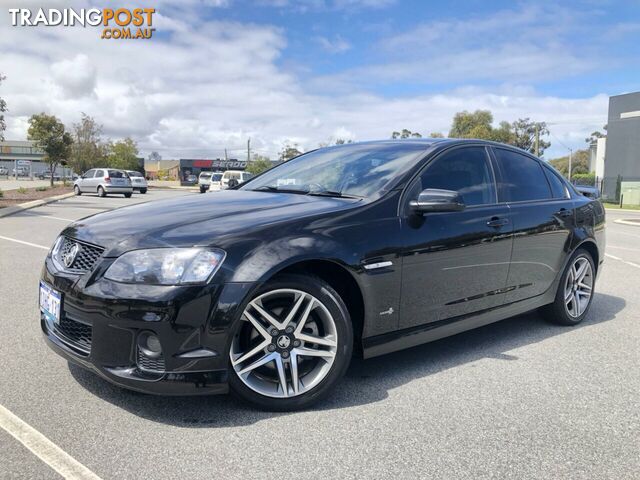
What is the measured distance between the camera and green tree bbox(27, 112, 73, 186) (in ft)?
116

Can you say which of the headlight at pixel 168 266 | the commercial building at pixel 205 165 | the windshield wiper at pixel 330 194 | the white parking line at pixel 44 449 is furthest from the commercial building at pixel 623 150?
the commercial building at pixel 205 165

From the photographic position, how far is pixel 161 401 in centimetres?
317

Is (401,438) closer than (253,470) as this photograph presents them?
No

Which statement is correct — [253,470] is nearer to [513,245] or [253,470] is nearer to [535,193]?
[513,245]

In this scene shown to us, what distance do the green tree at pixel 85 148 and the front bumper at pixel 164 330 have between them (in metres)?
52.2

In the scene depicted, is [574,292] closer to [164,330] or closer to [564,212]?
[564,212]

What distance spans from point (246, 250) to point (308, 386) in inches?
34.0

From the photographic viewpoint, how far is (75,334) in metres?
3.03

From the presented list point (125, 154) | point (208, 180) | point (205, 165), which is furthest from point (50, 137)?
point (205, 165)

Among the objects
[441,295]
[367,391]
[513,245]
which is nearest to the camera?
[367,391]

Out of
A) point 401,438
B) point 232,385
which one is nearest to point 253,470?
point 232,385

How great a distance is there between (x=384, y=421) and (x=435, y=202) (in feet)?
4.45

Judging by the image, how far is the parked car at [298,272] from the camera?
Answer: 280cm

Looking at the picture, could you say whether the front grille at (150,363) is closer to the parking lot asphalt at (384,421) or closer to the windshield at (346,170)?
the parking lot asphalt at (384,421)
